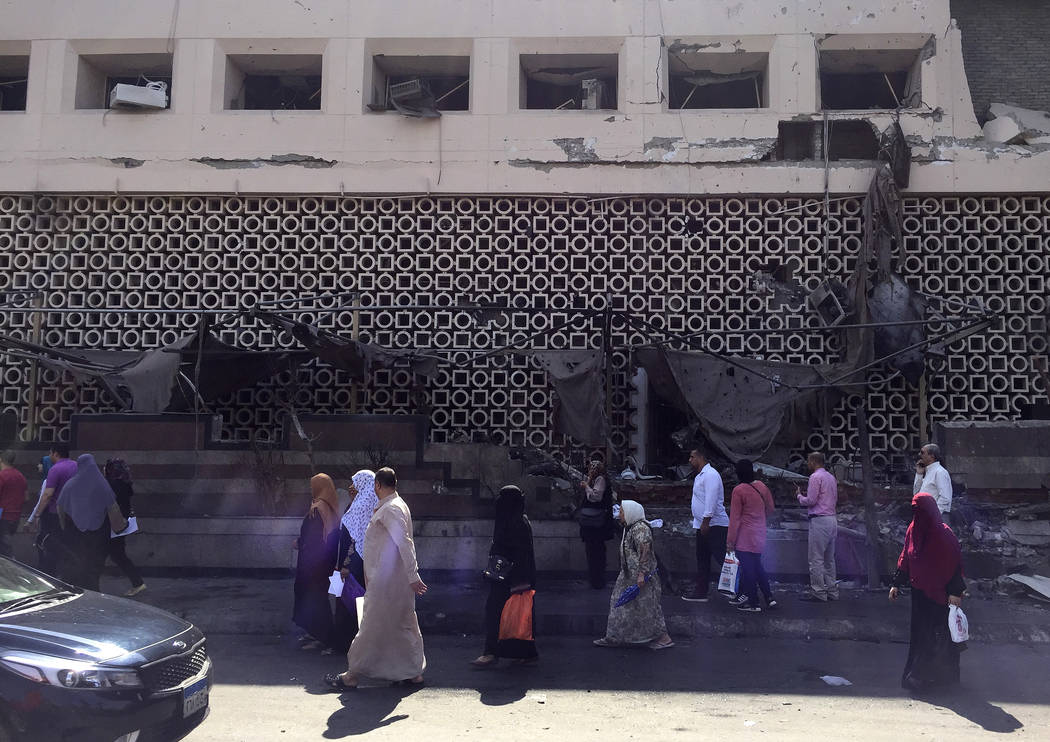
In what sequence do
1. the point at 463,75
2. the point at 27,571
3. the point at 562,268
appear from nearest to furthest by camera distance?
the point at 27,571, the point at 562,268, the point at 463,75

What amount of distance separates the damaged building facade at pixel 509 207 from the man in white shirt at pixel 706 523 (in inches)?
104

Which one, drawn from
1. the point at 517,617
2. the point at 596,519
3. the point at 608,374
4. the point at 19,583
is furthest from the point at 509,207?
the point at 19,583

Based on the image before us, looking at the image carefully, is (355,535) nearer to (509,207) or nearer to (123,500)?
(123,500)

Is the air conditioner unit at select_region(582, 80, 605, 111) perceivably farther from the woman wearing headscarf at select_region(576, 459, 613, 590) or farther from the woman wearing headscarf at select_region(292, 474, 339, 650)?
the woman wearing headscarf at select_region(292, 474, 339, 650)

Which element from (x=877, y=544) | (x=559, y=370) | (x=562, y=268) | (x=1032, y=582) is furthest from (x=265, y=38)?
(x=1032, y=582)

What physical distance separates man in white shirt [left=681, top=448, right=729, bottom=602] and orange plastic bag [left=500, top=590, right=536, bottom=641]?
3.02 m

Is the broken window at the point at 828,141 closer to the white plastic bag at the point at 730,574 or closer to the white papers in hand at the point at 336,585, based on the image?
the white plastic bag at the point at 730,574

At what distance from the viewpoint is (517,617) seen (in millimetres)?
7148

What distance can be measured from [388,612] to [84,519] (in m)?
4.02

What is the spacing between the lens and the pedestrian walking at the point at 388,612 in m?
6.51

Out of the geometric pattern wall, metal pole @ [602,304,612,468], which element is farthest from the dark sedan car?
the geometric pattern wall

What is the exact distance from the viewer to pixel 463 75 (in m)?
14.0

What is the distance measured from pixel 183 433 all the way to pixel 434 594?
12.6ft

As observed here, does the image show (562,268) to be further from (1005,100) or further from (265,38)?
(1005,100)
